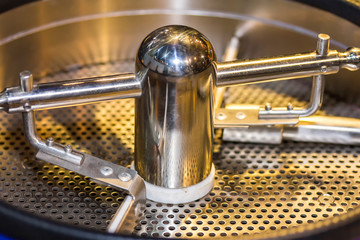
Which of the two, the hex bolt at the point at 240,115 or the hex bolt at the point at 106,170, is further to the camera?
the hex bolt at the point at 240,115

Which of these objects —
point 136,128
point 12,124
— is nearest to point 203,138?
point 136,128

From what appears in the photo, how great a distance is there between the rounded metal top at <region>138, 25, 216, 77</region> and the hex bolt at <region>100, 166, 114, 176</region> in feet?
0.39

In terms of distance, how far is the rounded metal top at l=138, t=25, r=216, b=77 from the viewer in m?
0.62

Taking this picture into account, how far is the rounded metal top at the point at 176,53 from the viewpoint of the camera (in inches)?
24.3

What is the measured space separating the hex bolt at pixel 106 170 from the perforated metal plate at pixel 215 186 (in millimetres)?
53

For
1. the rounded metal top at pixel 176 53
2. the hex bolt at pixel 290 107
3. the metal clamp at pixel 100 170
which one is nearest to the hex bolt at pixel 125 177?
the metal clamp at pixel 100 170

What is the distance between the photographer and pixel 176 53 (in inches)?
24.4

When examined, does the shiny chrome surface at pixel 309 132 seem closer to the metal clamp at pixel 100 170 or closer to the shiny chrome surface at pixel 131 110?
the shiny chrome surface at pixel 131 110

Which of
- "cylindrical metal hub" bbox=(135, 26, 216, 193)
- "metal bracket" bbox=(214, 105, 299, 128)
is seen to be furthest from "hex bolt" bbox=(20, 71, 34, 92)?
"metal bracket" bbox=(214, 105, 299, 128)

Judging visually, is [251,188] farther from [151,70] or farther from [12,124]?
[12,124]

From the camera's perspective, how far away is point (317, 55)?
71 centimetres

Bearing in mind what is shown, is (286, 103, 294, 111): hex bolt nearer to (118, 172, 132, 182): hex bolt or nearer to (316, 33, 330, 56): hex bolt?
(316, 33, 330, 56): hex bolt

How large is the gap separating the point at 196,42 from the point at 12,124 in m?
0.34

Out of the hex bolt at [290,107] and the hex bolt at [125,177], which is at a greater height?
the hex bolt at [290,107]
